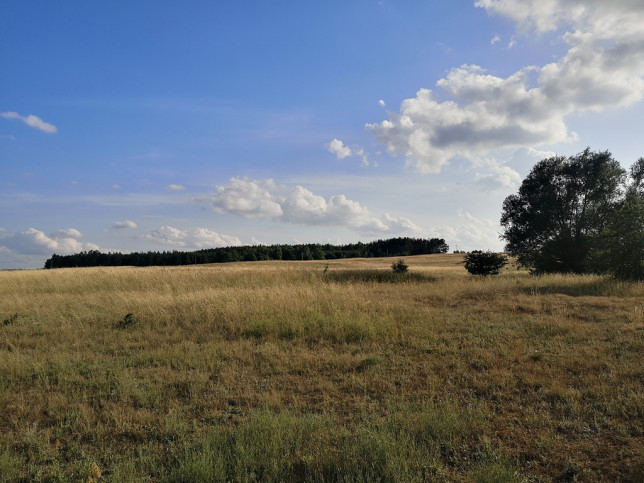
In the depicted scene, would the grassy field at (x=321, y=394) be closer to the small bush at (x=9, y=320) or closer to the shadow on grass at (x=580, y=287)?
the small bush at (x=9, y=320)

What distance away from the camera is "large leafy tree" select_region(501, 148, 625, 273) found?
87.8 ft

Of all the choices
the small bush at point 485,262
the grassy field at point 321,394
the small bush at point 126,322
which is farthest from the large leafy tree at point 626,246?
the small bush at point 126,322

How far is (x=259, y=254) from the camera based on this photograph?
96375mm

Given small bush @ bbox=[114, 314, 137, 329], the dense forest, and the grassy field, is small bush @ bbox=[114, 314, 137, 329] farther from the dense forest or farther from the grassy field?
the dense forest

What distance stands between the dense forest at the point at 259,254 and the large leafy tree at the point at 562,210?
68.8 m

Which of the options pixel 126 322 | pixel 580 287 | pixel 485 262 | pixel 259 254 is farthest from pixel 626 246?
pixel 259 254

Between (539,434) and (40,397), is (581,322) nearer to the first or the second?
(539,434)

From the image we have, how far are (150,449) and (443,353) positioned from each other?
17.0 feet

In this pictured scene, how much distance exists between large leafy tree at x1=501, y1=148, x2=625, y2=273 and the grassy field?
18.9 metres

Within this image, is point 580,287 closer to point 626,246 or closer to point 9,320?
point 626,246

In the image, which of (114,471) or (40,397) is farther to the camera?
(40,397)

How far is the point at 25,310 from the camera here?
11.1 m

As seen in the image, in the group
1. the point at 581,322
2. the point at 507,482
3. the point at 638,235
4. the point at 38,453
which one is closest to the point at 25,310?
the point at 38,453

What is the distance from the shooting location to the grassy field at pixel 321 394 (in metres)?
3.42
